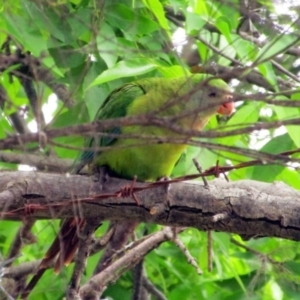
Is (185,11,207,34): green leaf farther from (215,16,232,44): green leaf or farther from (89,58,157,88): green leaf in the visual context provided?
(89,58,157,88): green leaf

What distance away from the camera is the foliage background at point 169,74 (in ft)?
7.16

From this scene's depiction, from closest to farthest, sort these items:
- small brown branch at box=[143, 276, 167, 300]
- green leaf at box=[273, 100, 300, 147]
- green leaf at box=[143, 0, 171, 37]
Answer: green leaf at box=[143, 0, 171, 37] < green leaf at box=[273, 100, 300, 147] < small brown branch at box=[143, 276, 167, 300]

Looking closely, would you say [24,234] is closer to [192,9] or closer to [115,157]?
[115,157]

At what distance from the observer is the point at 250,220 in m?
2.39

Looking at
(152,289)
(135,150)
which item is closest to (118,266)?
(135,150)

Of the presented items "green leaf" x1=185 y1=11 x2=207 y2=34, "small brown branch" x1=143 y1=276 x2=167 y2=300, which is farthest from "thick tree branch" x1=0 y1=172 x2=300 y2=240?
"small brown branch" x1=143 y1=276 x2=167 y2=300

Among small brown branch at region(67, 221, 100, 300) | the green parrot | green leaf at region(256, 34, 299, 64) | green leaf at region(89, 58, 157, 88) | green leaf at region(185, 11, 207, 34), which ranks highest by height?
green leaf at region(256, 34, 299, 64)

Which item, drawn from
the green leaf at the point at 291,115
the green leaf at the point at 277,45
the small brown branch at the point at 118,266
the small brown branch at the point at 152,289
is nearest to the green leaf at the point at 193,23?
the green leaf at the point at 291,115

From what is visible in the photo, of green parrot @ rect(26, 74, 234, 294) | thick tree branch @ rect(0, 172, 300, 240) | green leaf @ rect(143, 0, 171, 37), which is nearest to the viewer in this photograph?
thick tree branch @ rect(0, 172, 300, 240)

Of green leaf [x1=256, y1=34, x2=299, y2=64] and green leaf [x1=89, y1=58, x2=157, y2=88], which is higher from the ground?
green leaf [x1=256, y1=34, x2=299, y2=64]

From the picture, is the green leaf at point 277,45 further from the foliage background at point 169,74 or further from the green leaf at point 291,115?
the green leaf at point 291,115

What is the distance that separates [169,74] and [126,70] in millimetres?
202

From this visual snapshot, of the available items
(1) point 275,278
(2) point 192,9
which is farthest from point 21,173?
(1) point 275,278

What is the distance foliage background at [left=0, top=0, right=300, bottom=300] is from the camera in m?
2.18
